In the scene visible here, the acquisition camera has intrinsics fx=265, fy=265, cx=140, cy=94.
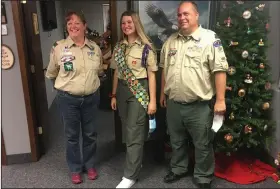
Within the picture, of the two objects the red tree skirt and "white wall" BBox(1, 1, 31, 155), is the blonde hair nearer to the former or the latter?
"white wall" BBox(1, 1, 31, 155)

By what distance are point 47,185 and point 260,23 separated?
210 cm

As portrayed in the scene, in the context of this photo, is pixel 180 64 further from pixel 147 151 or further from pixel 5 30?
pixel 5 30

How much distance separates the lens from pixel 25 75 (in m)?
2.22

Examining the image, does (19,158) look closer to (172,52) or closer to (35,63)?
(35,63)

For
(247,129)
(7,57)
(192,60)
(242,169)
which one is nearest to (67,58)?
(7,57)

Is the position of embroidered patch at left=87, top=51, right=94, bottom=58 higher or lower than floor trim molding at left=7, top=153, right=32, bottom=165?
higher

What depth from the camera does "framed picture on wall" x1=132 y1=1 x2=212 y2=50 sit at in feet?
8.36

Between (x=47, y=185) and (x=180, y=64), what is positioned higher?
(x=180, y=64)

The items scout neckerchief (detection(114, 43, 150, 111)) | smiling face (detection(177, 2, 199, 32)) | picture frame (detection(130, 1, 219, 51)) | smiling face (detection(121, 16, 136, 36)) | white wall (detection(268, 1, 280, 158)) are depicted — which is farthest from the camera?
picture frame (detection(130, 1, 219, 51))

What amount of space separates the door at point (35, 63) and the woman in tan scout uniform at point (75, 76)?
→ 14.7 inches

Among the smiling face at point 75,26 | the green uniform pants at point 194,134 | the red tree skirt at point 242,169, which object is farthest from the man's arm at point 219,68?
the smiling face at point 75,26

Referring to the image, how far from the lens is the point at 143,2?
2506 millimetres

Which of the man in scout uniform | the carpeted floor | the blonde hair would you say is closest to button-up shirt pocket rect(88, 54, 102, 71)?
the blonde hair

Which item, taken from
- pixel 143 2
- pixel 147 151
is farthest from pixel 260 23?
pixel 147 151
